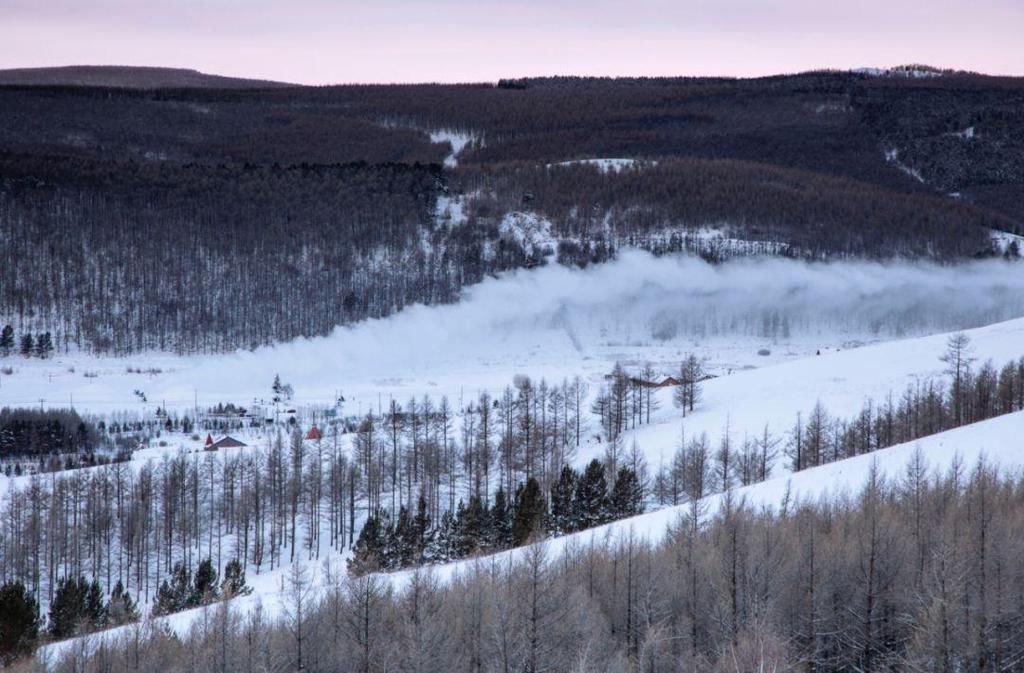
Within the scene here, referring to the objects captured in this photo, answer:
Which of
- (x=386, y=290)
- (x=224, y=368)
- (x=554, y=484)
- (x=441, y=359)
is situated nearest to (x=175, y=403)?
(x=224, y=368)

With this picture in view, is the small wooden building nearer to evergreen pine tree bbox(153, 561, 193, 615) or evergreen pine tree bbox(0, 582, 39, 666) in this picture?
evergreen pine tree bbox(153, 561, 193, 615)

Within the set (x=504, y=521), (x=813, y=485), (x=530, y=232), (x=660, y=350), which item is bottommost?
(x=660, y=350)

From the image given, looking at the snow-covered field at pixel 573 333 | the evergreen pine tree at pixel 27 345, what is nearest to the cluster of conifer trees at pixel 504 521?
the snow-covered field at pixel 573 333

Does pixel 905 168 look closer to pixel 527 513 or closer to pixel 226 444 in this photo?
pixel 226 444

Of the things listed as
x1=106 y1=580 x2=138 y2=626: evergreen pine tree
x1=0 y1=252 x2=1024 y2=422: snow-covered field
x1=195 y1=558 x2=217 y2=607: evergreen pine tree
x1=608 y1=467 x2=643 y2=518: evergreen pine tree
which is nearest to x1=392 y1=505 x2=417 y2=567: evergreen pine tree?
x1=195 y1=558 x2=217 y2=607: evergreen pine tree

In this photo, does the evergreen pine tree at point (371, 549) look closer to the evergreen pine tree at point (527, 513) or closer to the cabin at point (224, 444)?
the evergreen pine tree at point (527, 513)

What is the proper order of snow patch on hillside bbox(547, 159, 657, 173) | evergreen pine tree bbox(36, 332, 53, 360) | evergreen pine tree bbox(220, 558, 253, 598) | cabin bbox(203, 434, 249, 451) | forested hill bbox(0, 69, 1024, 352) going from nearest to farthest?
evergreen pine tree bbox(220, 558, 253, 598) → cabin bbox(203, 434, 249, 451) → evergreen pine tree bbox(36, 332, 53, 360) → forested hill bbox(0, 69, 1024, 352) → snow patch on hillside bbox(547, 159, 657, 173)

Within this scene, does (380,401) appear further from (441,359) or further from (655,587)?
(655,587)

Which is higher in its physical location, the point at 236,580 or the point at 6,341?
the point at 236,580

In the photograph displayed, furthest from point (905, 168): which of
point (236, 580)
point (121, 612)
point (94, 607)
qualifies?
point (121, 612)
